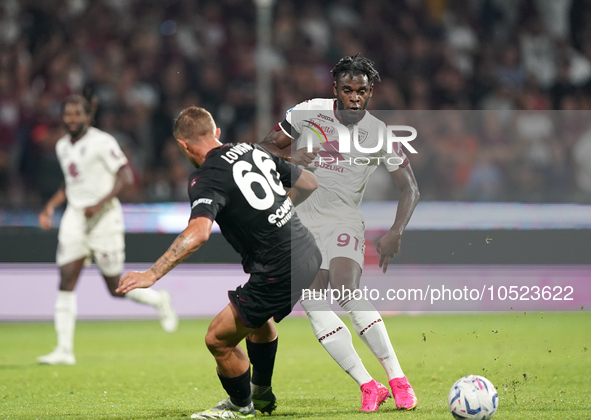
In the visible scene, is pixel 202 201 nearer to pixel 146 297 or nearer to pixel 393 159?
pixel 393 159

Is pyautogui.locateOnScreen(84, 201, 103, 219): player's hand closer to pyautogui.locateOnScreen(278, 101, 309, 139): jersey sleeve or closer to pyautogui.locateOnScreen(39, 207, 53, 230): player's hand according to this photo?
pyautogui.locateOnScreen(39, 207, 53, 230): player's hand

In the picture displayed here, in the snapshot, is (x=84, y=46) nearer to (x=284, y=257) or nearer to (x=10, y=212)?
(x=10, y=212)

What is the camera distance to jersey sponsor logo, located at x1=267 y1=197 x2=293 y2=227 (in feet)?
15.7

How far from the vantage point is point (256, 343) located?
5270mm

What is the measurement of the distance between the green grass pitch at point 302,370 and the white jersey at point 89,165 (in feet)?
4.99

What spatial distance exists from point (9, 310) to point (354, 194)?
588 centimetres

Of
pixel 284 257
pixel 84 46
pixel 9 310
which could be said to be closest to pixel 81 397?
pixel 284 257

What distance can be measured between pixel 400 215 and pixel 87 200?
384cm

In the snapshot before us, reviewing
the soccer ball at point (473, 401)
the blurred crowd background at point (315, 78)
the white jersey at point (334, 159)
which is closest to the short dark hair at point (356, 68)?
the white jersey at point (334, 159)

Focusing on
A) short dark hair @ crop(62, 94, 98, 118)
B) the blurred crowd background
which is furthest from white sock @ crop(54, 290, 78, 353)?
the blurred crowd background

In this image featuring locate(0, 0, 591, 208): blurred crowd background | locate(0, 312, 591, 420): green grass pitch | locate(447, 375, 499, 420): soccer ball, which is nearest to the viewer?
locate(447, 375, 499, 420): soccer ball

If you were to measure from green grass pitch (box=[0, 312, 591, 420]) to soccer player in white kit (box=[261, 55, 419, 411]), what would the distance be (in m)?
0.32

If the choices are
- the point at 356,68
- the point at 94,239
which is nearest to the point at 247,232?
the point at 356,68

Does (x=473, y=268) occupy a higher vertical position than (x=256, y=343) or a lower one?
higher
